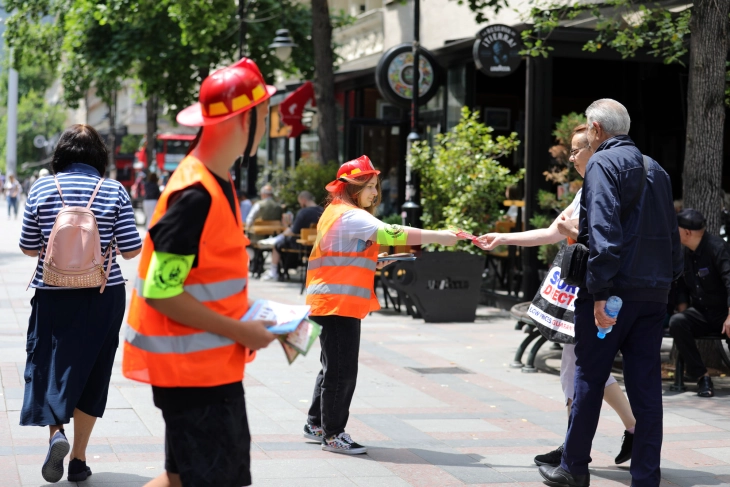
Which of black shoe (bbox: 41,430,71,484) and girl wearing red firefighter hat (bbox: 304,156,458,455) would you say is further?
girl wearing red firefighter hat (bbox: 304,156,458,455)

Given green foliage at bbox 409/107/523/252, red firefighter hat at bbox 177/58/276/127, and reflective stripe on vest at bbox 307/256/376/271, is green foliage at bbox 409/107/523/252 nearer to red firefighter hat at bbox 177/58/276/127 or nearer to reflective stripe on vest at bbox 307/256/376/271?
reflective stripe on vest at bbox 307/256/376/271

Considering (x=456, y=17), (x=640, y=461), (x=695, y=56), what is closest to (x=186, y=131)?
(x=456, y=17)

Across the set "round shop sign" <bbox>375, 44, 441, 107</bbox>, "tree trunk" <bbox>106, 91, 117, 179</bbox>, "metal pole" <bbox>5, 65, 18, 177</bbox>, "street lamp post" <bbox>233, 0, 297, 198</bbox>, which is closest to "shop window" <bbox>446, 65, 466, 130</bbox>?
"round shop sign" <bbox>375, 44, 441, 107</bbox>

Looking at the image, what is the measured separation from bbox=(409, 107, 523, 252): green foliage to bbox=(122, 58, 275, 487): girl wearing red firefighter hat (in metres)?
A: 9.48

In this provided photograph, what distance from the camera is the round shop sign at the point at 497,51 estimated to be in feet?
45.3

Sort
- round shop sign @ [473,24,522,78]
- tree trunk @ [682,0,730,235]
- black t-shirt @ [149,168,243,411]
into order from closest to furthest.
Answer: black t-shirt @ [149,168,243,411] < tree trunk @ [682,0,730,235] < round shop sign @ [473,24,522,78]

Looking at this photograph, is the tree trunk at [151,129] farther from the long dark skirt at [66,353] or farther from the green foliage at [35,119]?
the green foliage at [35,119]

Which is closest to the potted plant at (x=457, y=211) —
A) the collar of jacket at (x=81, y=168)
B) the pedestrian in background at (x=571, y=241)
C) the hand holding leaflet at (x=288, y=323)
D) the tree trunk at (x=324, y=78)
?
the tree trunk at (x=324, y=78)

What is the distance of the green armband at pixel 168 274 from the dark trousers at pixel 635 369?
2.56 m

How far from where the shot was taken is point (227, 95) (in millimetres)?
3393

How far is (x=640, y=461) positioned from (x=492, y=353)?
5411 mm

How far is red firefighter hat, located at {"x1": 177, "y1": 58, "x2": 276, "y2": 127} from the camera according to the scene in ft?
11.1

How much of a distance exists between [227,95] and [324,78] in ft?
48.1

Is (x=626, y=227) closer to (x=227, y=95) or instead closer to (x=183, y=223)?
(x=227, y=95)
